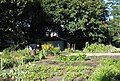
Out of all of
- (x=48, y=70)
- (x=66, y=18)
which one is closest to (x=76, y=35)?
(x=66, y=18)

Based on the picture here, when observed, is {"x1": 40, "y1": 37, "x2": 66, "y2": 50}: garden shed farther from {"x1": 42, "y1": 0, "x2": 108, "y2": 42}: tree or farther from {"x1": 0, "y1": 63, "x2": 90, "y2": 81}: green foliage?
{"x1": 0, "y1": 63, "x2": 90, "y2": 81}: green foliage

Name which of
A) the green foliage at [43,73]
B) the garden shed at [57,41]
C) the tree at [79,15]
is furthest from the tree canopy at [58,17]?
the green foliage at [43,73]

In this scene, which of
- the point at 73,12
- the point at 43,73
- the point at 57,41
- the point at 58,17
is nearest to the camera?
the point at 43,73

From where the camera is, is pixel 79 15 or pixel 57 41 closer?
pixel 79 15

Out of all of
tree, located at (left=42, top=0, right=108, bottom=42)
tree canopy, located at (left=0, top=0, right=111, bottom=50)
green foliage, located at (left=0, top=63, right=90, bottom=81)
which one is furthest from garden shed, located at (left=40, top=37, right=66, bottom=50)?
green foliage, located at (left=0, top=63, right=90, bottom=81)

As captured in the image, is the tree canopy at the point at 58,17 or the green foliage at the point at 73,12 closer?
the tree canopy at the point at 58,17

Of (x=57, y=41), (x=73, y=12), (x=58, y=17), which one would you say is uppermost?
(x=73, y=12)

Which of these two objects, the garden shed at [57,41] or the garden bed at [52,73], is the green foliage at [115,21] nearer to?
the garden shed at [57,41]

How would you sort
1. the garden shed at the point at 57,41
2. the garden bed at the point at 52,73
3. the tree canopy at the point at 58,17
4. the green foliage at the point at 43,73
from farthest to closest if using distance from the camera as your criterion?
the garden shed at the point at 57,41 < the tree canopy at the point at 58,17 < the green foliage at the point at 43,73 < the garden bed at the point at 52,73

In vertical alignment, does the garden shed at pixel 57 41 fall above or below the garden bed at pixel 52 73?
below

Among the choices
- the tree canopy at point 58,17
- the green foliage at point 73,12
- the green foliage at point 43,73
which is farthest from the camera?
the green foliage at point 73,12

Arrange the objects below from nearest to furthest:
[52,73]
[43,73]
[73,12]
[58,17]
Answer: [43,73], [52,73], [73,12], [58,17]

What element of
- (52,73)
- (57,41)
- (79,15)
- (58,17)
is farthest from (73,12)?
(52,73)

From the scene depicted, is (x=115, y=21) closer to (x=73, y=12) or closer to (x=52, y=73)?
(x=73, y=12)
